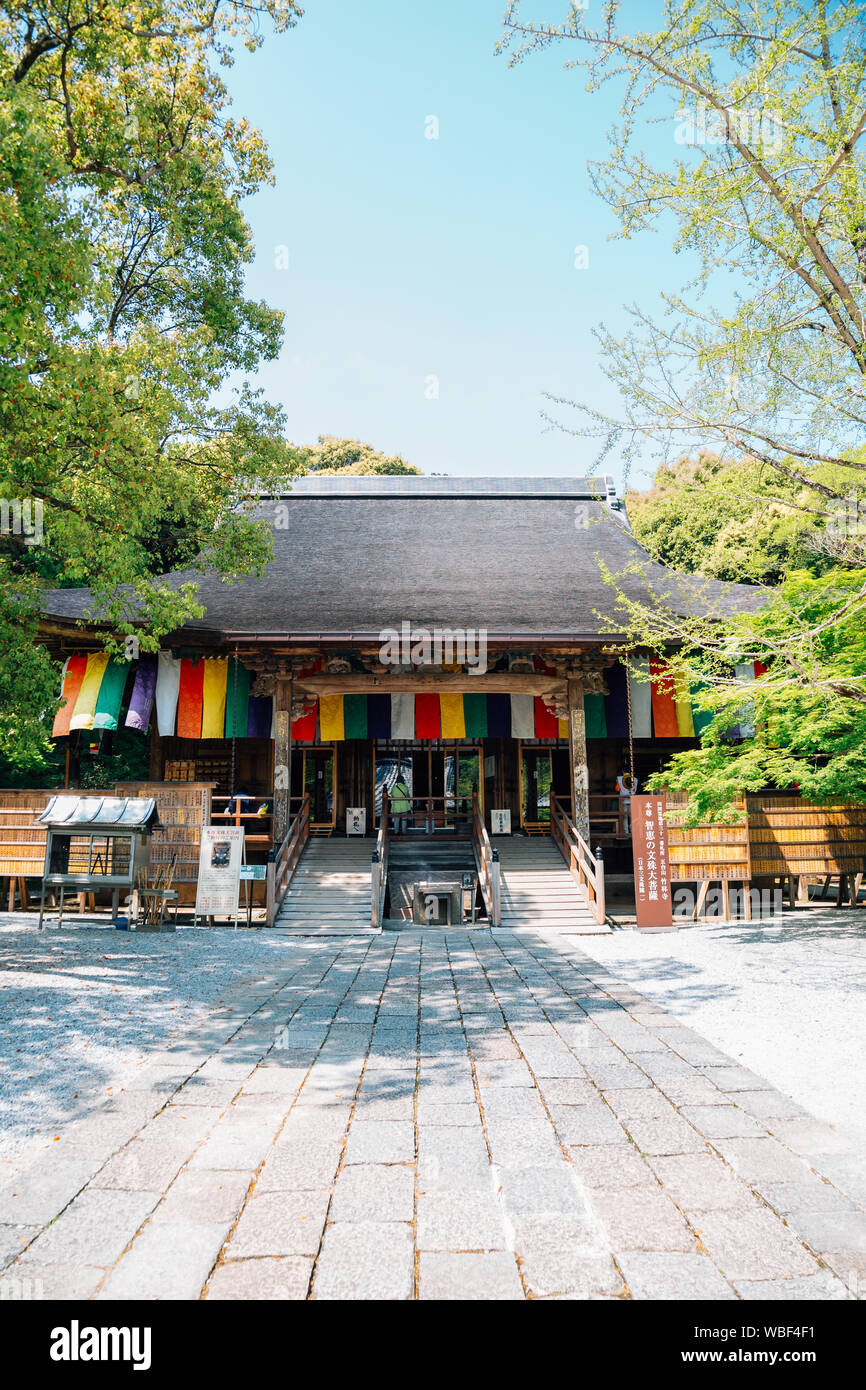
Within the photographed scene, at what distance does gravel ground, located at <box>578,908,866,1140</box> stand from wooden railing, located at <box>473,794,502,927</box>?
1.56m

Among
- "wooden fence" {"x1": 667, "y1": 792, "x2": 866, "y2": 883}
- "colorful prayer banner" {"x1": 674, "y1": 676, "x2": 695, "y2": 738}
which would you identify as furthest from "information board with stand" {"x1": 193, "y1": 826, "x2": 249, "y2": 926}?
"colorful prayer banner" {"x1": 674, "y1": 676, "x2": 695, "y2": 738}

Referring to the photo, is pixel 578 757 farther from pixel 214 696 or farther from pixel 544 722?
pixel 214 696

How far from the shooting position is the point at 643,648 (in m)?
14.1

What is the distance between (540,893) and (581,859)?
92 cm

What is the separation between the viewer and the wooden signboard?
11047mm

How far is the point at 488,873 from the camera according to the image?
12242 millimetres

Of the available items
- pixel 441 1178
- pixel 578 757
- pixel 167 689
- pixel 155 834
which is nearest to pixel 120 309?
pixel 167 689

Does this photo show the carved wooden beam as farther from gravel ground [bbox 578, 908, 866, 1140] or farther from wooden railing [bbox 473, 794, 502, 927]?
gravel ground [bbox 578, 908, 866, 1140]

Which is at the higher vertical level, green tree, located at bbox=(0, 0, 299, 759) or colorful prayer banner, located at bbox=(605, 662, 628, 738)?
green tree, located at bbox=(0, 0, 299, 759)

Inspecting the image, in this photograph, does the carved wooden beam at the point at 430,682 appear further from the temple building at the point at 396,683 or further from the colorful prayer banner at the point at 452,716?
the colorful prayer banner at the point at 452,716

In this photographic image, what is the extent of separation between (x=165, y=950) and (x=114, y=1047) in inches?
156

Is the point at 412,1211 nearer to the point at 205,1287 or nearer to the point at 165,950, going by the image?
the point at 205,1287
